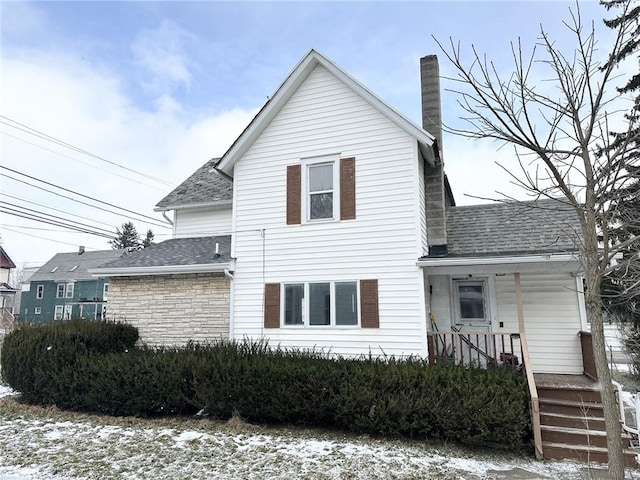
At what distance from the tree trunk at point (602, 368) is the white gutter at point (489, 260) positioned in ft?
13.8

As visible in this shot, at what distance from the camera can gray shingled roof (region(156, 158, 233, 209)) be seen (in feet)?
39.7

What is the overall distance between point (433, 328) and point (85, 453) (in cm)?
721

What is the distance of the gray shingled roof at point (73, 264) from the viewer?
3874 cm

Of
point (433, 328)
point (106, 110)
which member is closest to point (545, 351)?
point (433, 328)

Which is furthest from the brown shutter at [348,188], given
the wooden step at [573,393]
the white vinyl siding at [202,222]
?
the wooden step at [573,393]

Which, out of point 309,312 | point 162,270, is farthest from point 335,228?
point 162,270

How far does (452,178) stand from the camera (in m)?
14.0

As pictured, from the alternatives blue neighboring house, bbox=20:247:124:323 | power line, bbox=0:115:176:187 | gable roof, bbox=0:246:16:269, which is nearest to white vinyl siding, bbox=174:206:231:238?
power line, bbox=0:115:176:187

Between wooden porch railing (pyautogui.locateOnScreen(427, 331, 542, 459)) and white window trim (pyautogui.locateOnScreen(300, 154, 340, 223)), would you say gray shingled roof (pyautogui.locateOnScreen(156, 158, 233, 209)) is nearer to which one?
white window trim (pyautogui.locateOnScreen(300, 154, 340, 223))

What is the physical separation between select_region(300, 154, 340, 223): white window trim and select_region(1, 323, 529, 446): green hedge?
3.05 m

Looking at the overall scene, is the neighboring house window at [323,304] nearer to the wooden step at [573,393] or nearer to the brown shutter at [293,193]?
the brown shutter at [293,193]

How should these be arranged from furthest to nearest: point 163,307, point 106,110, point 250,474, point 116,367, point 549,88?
point 106,110
point 163,307
point 116,367
point 250,474
point 549,88

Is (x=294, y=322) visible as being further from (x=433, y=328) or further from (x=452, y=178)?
(x=452, y=178)

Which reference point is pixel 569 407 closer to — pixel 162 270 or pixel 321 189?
pixel 321 189
